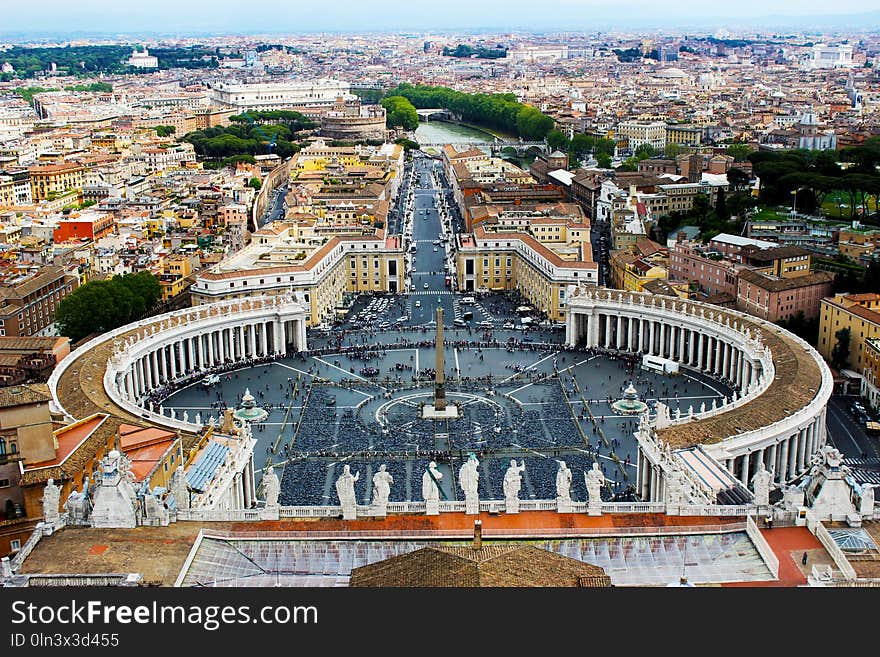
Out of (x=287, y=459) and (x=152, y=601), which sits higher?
(x=152, y=601)

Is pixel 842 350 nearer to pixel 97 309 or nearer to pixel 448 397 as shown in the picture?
pixel 448 397

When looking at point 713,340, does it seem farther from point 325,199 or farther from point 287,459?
point 325,199

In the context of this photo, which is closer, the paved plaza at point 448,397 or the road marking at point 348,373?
the paved plaza at point 448,397

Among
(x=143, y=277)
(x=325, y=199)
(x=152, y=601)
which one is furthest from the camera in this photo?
(x=325, y=199)

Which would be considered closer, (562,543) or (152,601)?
(152,601)

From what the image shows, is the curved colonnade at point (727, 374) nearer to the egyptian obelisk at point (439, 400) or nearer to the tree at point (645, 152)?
the egyptian obelisk at point (439, 400)

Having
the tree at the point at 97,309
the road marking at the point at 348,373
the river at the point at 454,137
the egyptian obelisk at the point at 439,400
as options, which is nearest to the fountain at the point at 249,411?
the road marking at the point at 348,373

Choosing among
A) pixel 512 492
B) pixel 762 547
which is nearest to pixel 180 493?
pixel 512 492

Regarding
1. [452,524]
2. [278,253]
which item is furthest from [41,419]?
[278,253]
